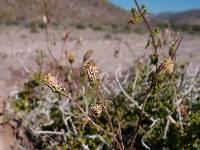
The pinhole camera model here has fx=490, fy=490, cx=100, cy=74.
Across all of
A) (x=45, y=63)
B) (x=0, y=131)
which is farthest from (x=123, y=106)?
(x=45, y=63)

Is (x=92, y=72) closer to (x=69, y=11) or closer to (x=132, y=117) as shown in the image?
(x=132, y=117)

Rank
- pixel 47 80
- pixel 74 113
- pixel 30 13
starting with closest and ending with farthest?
pixel 47 80
pixel 74 113
pixel 30 13

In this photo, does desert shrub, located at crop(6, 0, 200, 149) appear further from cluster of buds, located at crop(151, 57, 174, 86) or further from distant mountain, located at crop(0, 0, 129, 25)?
distant mountain, located at crop(0, 0, 129, 25)

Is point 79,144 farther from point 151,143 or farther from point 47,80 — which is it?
point 47,80

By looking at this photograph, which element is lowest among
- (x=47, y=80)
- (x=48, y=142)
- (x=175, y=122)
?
(x=48, y=142)

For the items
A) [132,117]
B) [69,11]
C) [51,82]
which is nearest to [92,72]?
[51,82]
